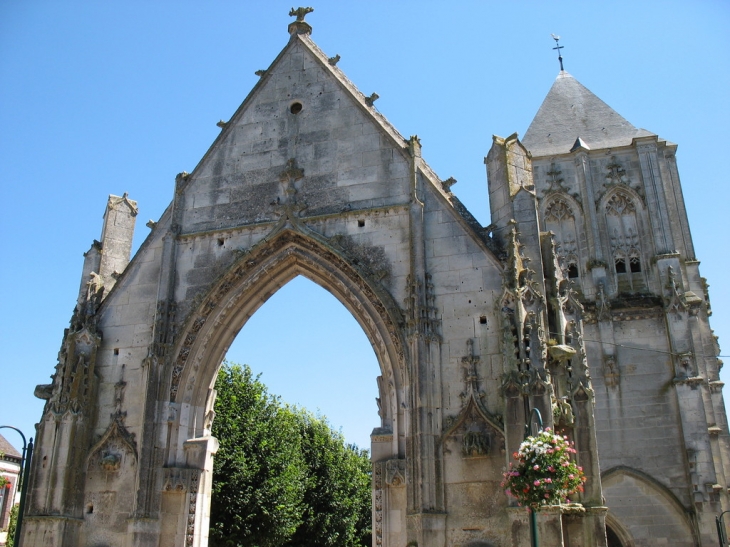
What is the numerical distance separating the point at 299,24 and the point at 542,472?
974cm

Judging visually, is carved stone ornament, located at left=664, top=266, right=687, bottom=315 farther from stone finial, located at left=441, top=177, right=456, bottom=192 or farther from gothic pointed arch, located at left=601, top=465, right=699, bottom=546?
stone finial, located at left=441, top=177, right=456, bottom=192

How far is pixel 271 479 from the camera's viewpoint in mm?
19422

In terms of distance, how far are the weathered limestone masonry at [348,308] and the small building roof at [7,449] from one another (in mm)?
27192

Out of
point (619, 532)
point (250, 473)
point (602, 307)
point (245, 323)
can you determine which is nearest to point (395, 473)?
point (245, 323)

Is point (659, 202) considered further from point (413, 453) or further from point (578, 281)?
point (413, 453)

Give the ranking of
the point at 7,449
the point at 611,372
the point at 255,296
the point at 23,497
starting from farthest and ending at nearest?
the point at 7,449
the point at 611,372
the point at 255,296
the point at 23,497

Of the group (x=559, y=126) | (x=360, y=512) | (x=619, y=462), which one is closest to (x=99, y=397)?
(x=619, y=462)

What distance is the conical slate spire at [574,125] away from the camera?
24.5 m

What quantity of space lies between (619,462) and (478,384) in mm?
10251

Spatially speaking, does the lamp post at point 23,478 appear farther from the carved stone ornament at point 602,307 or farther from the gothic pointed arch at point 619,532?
the carved stone ornament at point 602,307

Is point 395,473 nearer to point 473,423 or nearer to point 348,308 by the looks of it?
point 473,423

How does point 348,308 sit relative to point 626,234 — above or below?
below

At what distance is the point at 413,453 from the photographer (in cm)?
1027

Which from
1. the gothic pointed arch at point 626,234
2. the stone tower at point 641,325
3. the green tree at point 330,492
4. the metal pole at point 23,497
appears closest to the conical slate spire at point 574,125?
the stone tower at point 641,325
